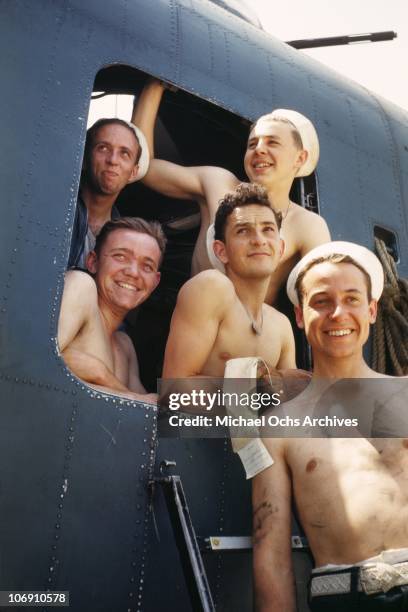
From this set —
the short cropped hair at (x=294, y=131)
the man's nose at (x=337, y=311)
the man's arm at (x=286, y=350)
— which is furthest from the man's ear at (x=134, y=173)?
the man's nose at (x=337, y=311)

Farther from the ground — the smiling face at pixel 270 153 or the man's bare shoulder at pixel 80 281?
the smiling face at pixel 270 153

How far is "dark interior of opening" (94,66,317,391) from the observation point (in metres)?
4.22

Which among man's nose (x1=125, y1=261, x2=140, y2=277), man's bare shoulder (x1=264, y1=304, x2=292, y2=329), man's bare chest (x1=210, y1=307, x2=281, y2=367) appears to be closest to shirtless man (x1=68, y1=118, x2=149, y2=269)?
man's nose (x1=125, y1=261, x2=140, y2=277)

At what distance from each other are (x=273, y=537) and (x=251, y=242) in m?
1.40

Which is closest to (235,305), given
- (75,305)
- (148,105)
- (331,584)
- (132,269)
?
(132,269)

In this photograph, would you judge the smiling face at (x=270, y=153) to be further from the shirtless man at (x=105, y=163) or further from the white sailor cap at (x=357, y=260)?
the white sailor cap at (x=357, y=260)

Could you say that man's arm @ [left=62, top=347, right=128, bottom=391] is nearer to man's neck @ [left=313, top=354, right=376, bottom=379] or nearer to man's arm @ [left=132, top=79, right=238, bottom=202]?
man's neck @ [left=313, top=354, right=376, bottom=379]

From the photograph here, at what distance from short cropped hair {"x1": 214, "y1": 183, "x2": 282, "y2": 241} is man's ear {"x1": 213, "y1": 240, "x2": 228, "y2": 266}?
1.0 inches

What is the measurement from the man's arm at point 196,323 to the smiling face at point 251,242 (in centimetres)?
15

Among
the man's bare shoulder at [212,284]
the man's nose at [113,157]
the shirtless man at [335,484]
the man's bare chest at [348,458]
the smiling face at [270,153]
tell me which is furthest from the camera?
the smiling face at [270,153]

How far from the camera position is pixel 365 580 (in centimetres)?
241

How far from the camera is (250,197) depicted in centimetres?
357

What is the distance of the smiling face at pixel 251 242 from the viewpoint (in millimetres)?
3492

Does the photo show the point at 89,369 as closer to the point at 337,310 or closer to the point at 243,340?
the point at 243,340
